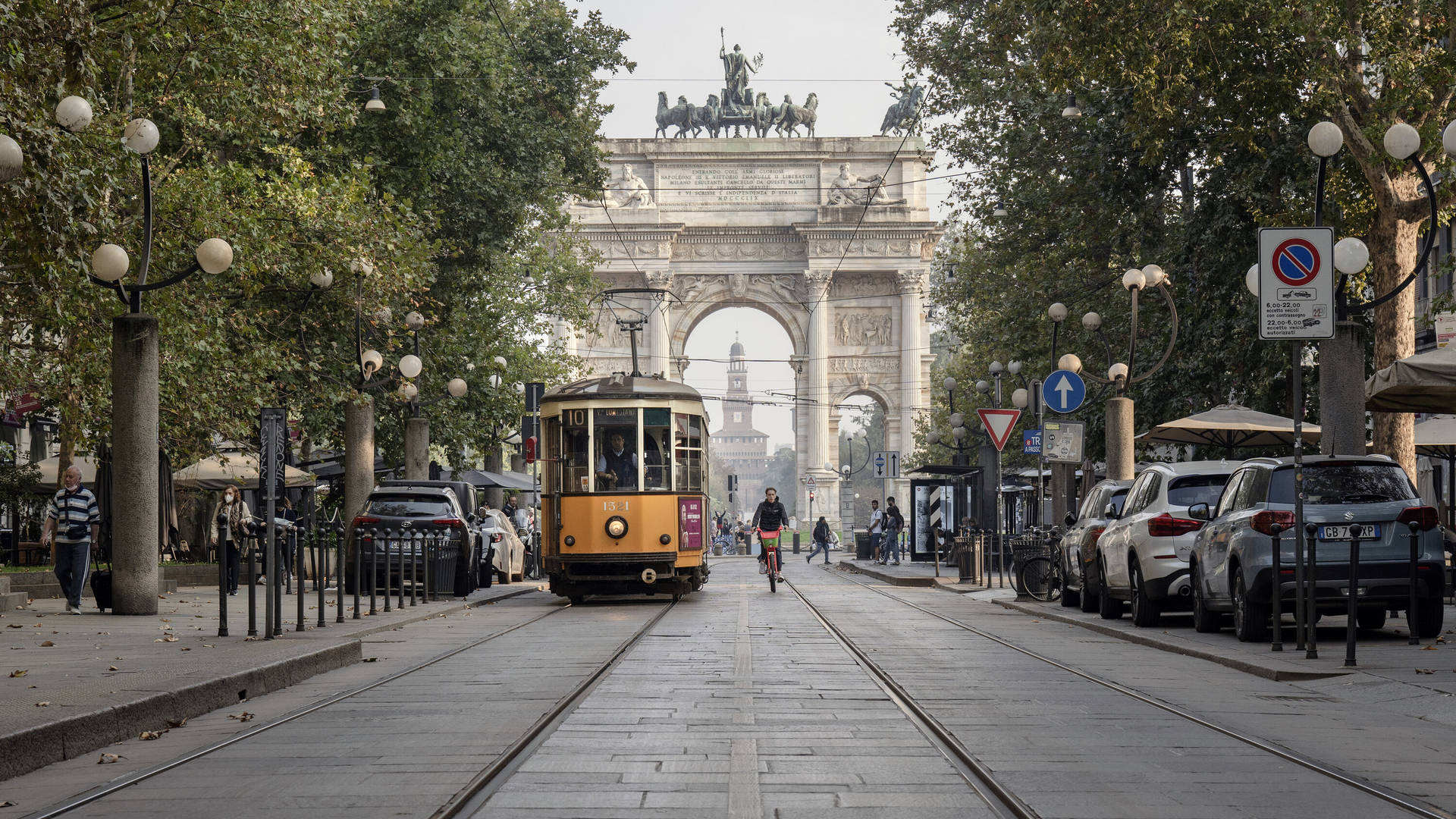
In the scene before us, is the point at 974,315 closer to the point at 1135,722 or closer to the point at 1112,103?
the point at 1112,103

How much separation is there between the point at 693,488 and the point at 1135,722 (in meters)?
14.7

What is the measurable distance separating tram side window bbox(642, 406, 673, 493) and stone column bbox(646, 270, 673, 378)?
52841 millimetres

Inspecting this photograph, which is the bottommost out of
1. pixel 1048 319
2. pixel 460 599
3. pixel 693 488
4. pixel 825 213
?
pixel 460 599

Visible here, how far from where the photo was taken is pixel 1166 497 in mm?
17562

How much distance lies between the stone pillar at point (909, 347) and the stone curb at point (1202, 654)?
57391 mm

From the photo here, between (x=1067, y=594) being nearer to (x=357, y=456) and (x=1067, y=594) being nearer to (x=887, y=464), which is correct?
(x=357, y=456)

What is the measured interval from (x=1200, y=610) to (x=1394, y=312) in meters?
6.50

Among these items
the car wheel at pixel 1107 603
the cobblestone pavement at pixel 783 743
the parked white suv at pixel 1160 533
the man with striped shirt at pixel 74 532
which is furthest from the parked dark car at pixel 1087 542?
the man with striped shirt at pixel 74 532

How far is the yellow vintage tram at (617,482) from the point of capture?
22750mm

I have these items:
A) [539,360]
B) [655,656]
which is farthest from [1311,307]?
[539,360]

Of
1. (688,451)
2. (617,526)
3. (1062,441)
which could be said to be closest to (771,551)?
(688,451)

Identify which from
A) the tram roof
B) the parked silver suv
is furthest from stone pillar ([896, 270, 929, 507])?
the parked silver suv

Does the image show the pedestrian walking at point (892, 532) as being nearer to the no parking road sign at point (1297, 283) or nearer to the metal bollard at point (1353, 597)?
the no parking road sign at point (1297, 283)

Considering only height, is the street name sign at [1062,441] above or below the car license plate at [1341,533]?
above
